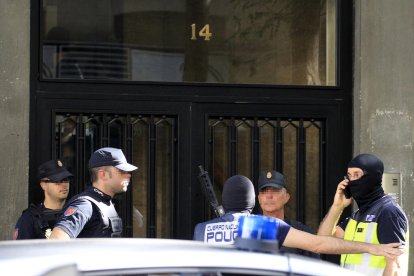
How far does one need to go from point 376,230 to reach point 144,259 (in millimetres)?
2995

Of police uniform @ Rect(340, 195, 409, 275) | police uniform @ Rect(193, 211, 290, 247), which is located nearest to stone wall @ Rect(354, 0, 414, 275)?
police uniform @ Rect(340, 195, 409, 275)

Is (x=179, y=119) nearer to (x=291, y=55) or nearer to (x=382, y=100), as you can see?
(x=291, y=55)

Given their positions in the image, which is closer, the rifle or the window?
the rifle

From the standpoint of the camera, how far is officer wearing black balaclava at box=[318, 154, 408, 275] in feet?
20.0

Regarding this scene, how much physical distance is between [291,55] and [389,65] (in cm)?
88

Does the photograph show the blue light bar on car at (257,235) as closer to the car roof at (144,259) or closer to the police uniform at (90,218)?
the car roof at (144,259)

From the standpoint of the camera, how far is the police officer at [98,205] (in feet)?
19.9

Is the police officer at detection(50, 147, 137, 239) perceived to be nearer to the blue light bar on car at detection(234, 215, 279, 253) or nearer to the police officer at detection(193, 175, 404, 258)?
the police officer at detection(193, 175, 404, 258)

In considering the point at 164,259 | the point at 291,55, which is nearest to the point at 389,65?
the point at 291,55

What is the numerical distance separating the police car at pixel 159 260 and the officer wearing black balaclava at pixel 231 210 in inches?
71.1

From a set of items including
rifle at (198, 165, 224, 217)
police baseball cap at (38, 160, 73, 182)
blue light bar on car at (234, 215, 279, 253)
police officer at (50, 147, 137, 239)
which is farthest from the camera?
rifle at (198, 165, 224, 217)

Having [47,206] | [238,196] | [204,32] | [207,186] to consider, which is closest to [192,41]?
[204,32]

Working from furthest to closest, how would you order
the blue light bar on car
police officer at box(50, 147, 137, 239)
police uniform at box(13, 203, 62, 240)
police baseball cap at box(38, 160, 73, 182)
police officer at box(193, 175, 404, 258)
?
police baseball cap at box(38, 160, 73, 182) → police uniform at box(13, 203, 62, 240) → police officer at box(50, 147, 137, 239) → police officer at box(193, 175, 404, 258) → the blue light bar on car

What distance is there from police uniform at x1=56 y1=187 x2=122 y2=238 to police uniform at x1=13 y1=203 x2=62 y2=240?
69 centimetres
